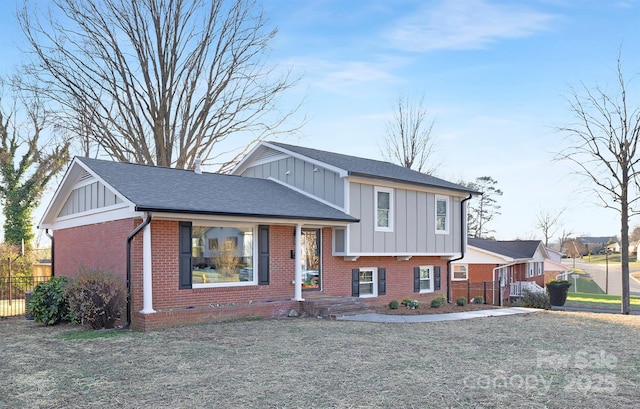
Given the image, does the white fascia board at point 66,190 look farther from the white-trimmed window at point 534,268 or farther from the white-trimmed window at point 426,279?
the white-trimmed window at point 534,268

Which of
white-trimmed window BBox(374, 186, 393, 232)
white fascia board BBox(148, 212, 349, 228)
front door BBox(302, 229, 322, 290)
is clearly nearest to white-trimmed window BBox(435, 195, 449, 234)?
white-trimmed window BBox(374, 186, 393, 232)

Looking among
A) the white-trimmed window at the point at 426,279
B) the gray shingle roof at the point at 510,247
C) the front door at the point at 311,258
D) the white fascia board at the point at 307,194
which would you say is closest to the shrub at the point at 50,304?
the front door at the point at 311,258

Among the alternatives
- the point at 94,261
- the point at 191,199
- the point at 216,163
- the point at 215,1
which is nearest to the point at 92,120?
the point at 216,163

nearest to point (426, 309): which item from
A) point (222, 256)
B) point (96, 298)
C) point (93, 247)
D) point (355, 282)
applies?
point (355, 282)

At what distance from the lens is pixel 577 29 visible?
536 inches

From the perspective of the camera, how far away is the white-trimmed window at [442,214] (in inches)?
720

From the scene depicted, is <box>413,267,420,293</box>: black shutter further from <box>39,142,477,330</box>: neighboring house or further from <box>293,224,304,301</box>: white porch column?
<box>293,224,304,301</box>: white porch column

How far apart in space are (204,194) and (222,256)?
166 centimetres

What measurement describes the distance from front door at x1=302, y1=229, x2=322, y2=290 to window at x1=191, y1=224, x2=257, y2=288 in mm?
2028

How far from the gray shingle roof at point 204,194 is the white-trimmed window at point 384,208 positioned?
5.27ft

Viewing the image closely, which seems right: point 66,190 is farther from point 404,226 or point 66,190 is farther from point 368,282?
point 404,226

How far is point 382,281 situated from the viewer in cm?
1688

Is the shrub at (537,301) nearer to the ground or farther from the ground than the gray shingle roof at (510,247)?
nearer to the ground

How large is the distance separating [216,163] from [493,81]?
50.0 feet
